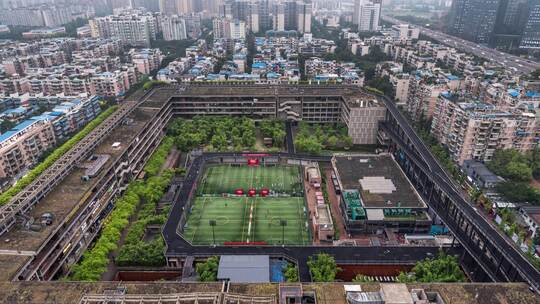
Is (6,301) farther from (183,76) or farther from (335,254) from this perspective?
(183,76)

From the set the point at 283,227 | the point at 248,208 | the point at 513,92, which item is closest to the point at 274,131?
the point at 248,208

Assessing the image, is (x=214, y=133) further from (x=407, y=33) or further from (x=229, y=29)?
(x=407, y=33)

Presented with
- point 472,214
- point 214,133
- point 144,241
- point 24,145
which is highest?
point 24,145

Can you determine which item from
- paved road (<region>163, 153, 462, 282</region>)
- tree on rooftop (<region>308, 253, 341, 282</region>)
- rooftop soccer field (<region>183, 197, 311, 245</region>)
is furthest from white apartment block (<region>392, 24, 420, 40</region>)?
tree on rooftop (<region>308, 253, 341, 282</region>)

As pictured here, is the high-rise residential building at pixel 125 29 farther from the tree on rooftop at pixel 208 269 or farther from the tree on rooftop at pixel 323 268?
the tree on rooftop at pixel 323 268

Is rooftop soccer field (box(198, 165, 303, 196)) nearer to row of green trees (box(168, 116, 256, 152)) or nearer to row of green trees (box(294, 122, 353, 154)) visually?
row of green trees (box(294, 122, 353, 154))

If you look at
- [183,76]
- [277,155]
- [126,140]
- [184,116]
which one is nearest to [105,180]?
[126,140]
